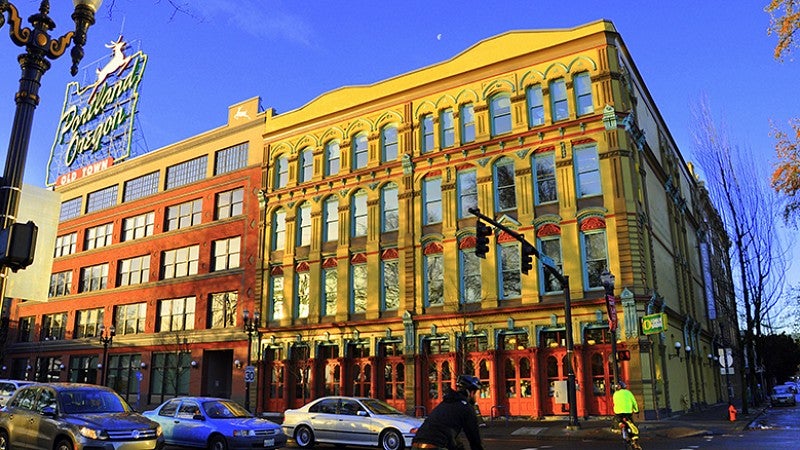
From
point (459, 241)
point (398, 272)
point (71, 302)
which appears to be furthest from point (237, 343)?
point (71, 302)

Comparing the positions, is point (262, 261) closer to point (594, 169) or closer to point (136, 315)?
point (136, 315)

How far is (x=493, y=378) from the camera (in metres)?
27.2

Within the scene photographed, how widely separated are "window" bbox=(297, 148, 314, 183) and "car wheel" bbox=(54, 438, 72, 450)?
25.3 m

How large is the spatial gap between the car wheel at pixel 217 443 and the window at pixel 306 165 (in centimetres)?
2272

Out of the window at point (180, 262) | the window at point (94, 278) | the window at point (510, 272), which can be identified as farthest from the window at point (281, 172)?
the window at point (94, 278)

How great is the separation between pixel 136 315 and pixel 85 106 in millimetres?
21975

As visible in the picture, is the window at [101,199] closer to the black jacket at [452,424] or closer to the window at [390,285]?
the window at [390,285]

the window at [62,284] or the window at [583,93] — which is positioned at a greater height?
the window at [583,93]

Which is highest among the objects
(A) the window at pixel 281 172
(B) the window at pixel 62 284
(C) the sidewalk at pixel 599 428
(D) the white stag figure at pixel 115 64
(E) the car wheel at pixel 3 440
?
(D) the white stag figure at pixel 115 64

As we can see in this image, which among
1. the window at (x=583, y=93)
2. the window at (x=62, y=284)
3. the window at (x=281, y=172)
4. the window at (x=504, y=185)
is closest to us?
the window at (x=583, y=93)

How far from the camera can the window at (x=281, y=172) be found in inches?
1464

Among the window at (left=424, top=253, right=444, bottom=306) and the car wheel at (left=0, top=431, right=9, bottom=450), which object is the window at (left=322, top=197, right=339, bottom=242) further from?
the car wheel at (left=0, top=431, right=9, bottom=450)

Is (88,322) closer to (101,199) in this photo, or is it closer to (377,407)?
(101,199)

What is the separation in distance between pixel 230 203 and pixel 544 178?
816 inches
